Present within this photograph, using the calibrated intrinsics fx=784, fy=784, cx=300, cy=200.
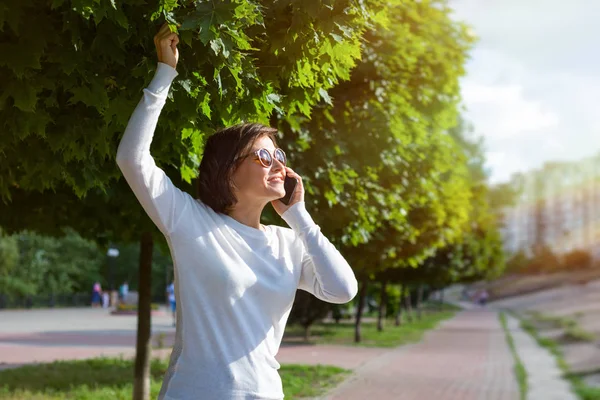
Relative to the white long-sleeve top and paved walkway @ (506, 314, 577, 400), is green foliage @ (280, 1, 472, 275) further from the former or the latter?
the white long-sleeve top

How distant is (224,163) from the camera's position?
8.25 feet

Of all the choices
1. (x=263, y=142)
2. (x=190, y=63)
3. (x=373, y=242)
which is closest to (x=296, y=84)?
(x=190, y=63)

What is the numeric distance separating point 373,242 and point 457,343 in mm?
11686

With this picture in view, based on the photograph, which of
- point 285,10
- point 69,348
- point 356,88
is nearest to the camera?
point 285,10

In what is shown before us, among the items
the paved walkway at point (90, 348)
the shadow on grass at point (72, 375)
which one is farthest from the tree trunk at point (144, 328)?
the paved walkway at point (90, 348)

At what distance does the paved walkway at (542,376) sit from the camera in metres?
11.2

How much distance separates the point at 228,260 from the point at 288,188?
0.39m

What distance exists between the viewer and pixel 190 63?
3.97 m

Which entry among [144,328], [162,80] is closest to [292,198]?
[162,80]

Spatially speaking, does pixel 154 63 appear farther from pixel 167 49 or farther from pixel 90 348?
pixel 90 348

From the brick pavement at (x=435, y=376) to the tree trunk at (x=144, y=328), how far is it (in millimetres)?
2600

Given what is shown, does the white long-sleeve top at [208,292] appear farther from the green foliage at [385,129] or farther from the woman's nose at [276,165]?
the green foliage at [385,129]

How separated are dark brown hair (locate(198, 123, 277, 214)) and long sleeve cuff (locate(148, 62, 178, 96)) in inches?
10.2

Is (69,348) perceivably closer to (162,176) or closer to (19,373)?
(19,373)
